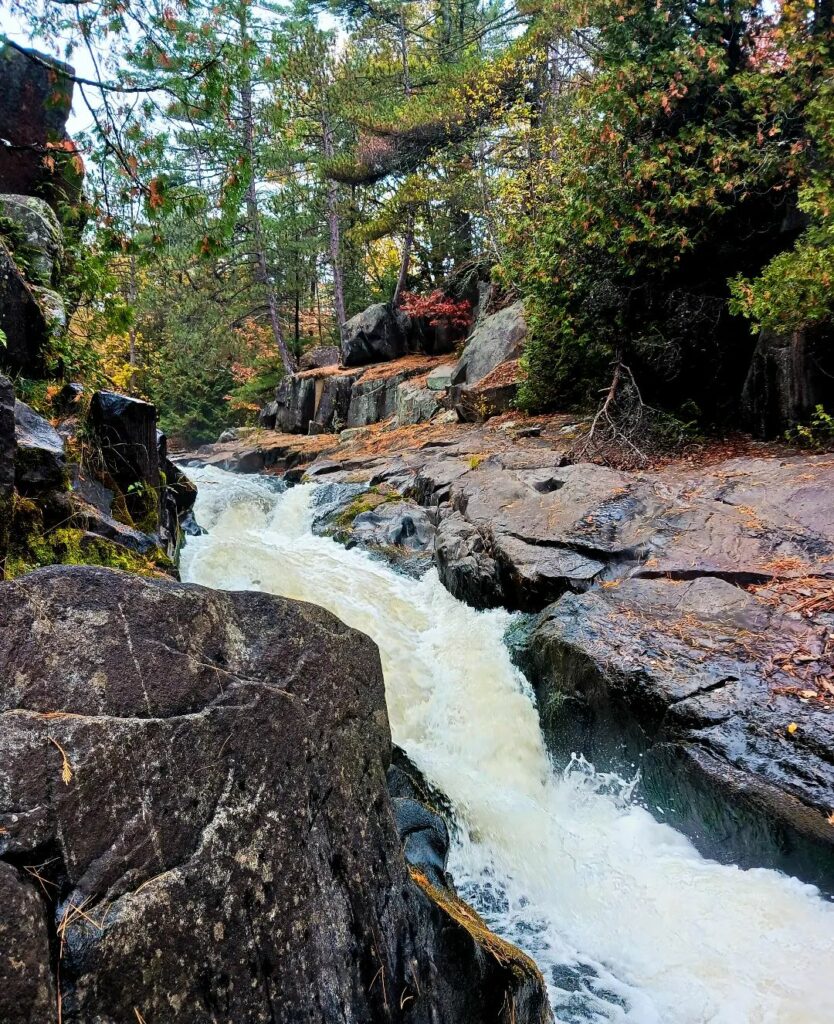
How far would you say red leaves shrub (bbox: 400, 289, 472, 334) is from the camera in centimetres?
1780

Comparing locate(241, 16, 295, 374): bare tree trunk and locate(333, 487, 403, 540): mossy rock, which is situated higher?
locate(241, 16, 295, 374): bare tree trunk

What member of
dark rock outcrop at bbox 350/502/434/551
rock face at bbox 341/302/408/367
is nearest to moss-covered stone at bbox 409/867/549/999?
dark rock outcrop at bbox 350/502/434/551

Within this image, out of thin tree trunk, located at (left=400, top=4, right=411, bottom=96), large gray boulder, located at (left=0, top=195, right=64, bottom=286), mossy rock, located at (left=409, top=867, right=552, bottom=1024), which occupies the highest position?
thin tree trunk, located at (left=400, top=4, right=411, bottom=96)

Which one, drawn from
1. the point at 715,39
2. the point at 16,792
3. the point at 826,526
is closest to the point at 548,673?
the point at 826,526

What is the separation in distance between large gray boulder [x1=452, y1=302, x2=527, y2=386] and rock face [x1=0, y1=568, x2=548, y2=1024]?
12029 millimetres

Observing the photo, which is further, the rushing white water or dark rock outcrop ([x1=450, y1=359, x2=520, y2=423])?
dark rock outcrop ([x1=450, y1=359, x2=520, y2=423])

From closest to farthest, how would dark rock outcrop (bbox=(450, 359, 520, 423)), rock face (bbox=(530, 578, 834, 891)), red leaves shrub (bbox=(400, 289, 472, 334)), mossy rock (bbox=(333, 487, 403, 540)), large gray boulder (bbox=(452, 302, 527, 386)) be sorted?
rock face (bbox=(530, 578, 834, 891)) < mossy rock (bbox=(333, 487, 403, 540)) < dark rock outcrop (bbox=(450, 359, 520, 423)) < large gray boulder (bbox=(452, 302, 527, 386)) < red leaves shrub (bbox=(400, 289, 472, 334))

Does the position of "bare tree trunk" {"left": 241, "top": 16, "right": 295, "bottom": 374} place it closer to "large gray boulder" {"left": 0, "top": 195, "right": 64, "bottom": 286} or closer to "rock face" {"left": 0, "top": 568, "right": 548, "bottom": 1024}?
"large gray boulder" {"left": 0, "top": 195, "right": 64, "bottom": 286}

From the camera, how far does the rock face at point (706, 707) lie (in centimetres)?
330

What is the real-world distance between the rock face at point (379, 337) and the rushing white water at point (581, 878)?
1471cm

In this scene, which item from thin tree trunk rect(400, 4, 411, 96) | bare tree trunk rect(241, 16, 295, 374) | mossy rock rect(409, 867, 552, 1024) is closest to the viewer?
mossy rock rect(409, 867, 552, 1024)

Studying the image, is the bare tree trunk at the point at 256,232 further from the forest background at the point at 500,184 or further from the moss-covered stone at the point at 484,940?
the moss-covered stone at the point at 484,940

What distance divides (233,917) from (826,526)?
5.39 meters

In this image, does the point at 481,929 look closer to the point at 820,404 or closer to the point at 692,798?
the point at 692,798
